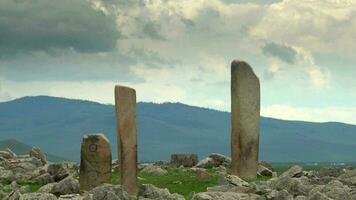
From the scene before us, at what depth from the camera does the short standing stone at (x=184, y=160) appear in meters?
54.1

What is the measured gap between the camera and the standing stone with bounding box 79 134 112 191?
103ft

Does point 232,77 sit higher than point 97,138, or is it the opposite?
point 232,77

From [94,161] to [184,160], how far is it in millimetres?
23583

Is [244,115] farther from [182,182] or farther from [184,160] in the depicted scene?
[184,160]

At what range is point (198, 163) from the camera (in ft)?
169

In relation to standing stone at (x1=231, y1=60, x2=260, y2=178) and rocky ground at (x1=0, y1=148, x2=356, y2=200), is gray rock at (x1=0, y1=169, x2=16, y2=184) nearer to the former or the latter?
rocky ground at (x1=0, y1=148, x2=356, y2=200)

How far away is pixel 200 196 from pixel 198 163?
25.8 metres

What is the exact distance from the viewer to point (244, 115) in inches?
1483

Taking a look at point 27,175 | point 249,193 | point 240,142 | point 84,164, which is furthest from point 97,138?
point 27,175

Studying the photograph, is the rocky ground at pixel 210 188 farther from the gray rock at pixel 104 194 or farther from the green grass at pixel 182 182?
the green grass at pixel 182 182

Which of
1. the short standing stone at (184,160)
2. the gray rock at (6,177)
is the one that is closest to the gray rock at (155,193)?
the gray rock at (6,177)

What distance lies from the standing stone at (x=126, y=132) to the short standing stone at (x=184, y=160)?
21.7 metres

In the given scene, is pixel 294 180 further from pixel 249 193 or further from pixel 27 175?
pixel 27 175

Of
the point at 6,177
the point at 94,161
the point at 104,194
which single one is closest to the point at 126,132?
the point at 94,161
